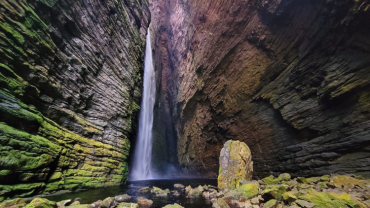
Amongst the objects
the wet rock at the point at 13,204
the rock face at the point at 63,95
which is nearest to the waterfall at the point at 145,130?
the rock face at the point at 63,95

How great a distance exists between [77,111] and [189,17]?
2164 centimetres

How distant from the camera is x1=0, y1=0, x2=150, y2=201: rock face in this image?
786 cm

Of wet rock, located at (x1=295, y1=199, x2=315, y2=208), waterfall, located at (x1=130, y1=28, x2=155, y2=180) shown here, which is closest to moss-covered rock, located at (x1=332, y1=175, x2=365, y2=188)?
wet rock, located at (x1=295, y1=199, x2=315, y2=208)

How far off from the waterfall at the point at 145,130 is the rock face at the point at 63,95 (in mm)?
6464

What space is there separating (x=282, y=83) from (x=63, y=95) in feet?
50.3

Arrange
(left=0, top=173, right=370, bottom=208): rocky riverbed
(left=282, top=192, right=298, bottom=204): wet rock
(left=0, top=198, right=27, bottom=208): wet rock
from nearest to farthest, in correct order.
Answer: (left=0, top=173, right=370, bottom=208): rocky riverbed, (left=0, top=198, right=27, bottom=208): wet rock, (left=282, top=192, right=298, bottom=204): wet rock

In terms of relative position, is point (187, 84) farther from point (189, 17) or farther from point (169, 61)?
point (169, 61)

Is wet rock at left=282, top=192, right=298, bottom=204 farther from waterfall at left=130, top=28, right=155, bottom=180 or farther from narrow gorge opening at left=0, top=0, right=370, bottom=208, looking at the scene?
waterfall at left=130, top=28, right=155, bottom=180

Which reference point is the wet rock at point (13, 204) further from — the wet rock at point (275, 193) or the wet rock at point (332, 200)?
the wet rock at point (332, 200)

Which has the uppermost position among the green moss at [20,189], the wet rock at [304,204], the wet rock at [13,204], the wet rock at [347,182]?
the green moss at [20,189]

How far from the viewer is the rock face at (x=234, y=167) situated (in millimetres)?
11094

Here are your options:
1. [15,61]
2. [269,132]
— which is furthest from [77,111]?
[269,132]

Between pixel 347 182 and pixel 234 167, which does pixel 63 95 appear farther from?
pixel 347 182

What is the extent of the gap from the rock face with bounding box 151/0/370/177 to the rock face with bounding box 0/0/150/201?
9.93m
